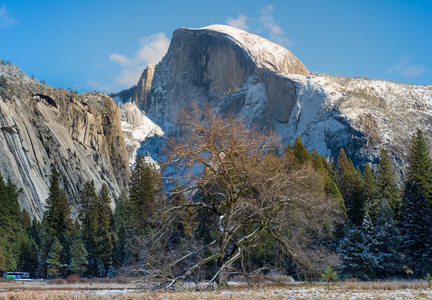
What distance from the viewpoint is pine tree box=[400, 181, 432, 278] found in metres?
36.0

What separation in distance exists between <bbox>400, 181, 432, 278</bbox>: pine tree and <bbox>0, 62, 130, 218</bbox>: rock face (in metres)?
63.5

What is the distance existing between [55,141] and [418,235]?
90.4 m

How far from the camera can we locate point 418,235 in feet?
120

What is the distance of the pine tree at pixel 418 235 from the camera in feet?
118

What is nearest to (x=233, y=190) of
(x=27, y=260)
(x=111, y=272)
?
(x=111, y=272)

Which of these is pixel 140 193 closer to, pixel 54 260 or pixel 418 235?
pixel 54 260

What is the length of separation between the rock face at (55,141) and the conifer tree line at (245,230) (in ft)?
33.8

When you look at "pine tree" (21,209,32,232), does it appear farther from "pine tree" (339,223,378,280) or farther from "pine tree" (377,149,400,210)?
"pine tree" (377,149,400,210)

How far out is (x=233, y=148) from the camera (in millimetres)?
16750

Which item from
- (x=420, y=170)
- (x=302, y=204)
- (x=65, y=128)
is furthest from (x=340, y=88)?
(x=302, y=204)

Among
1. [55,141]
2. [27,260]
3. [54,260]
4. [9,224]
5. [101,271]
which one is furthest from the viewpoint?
[55,141]

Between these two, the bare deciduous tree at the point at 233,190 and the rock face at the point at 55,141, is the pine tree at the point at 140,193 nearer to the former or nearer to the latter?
the bare deciduous tree at the point at 233,190

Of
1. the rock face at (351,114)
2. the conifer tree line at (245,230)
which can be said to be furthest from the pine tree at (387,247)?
the rock face at (351,114)

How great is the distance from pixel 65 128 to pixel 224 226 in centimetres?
11138
